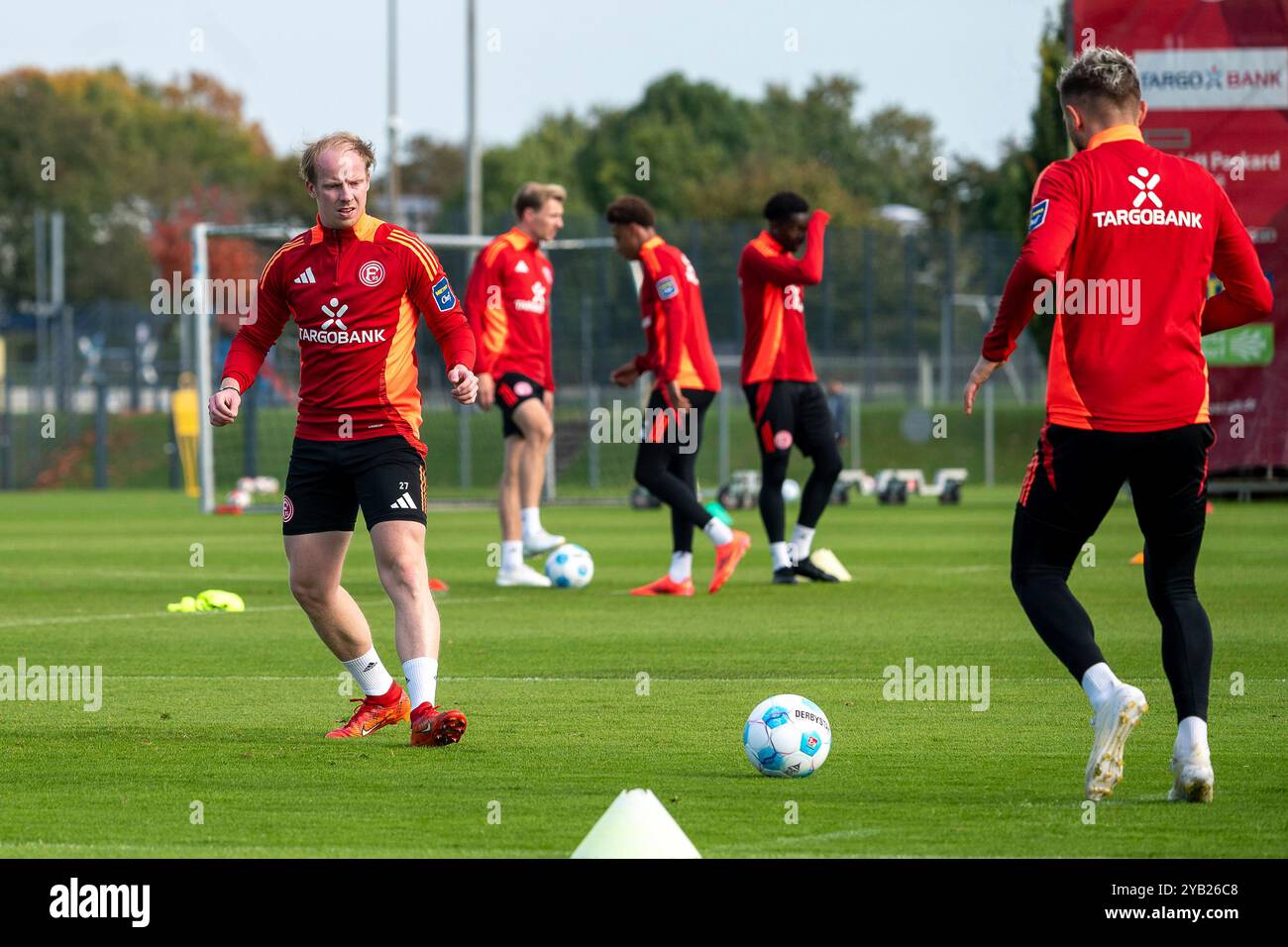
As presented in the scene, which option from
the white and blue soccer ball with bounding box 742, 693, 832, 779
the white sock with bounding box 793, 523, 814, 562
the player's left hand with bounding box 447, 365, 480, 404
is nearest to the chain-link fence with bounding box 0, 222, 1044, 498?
the white sock with bounding box 793, 523, 814, 562

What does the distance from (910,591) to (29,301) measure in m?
61.6

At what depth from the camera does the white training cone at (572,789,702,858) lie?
182 inches

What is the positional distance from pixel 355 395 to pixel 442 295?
1.66ft

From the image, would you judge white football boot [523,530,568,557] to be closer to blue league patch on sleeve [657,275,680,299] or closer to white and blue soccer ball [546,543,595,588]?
white and blue soccer ball [546,543,595,588]

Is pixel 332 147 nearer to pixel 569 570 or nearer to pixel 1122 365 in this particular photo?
A: pixel 1122 365

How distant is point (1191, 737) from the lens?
5.95 meters

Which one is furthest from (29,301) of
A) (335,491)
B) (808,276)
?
(335,491)

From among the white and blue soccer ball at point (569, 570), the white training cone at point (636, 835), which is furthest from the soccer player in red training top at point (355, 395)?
the white and blue soccer ball at point (569, 570)

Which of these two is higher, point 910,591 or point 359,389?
point 359,389

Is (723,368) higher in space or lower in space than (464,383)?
lower

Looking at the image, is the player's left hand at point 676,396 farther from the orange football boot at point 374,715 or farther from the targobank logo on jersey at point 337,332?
the targobank logo on jersey at point 337,332

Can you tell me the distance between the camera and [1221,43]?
22469mm

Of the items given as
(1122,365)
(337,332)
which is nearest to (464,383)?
(337,332)
